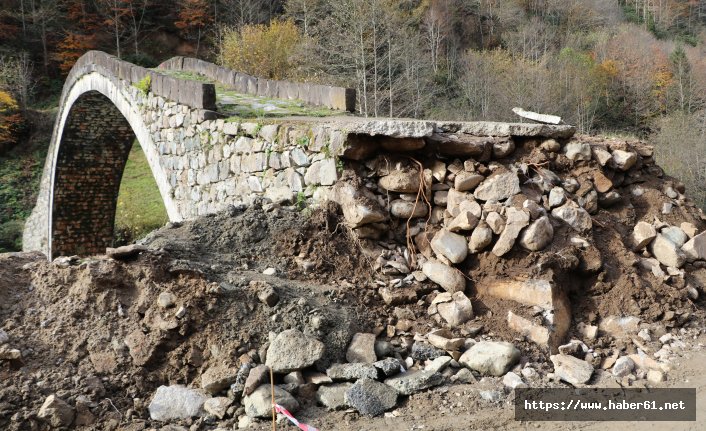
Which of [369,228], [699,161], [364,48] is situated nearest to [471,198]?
[369,228]

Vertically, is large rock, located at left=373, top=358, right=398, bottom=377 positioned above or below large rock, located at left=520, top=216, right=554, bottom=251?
below

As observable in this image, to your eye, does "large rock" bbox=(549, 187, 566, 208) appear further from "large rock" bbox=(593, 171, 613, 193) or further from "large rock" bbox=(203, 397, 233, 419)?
"large rock" bbox=(203, 397, 233, 419)

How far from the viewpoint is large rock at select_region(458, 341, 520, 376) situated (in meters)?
3.72

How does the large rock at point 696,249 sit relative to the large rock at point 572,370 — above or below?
above

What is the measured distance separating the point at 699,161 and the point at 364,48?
11.4 meters

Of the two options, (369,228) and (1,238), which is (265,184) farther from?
(1,238)

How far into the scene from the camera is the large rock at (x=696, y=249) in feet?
15.3

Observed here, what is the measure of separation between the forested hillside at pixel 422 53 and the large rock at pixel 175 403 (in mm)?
13507

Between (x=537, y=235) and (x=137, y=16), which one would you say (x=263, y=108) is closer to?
(x=537, y=235)

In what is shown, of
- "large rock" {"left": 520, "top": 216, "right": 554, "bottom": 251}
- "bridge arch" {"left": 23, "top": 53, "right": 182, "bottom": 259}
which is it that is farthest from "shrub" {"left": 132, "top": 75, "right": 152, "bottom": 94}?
"large rock" {"left": 520, "top": 216, "right": 554, "bottom": 251}

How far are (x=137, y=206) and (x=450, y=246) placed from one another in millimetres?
18173

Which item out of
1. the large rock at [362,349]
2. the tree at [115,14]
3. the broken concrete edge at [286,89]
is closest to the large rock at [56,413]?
the large rock at [362,349]

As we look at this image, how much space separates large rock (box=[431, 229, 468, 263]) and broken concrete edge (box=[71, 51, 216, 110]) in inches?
141

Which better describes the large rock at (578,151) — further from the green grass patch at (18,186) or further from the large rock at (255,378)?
the green grass patch at (18,186)
